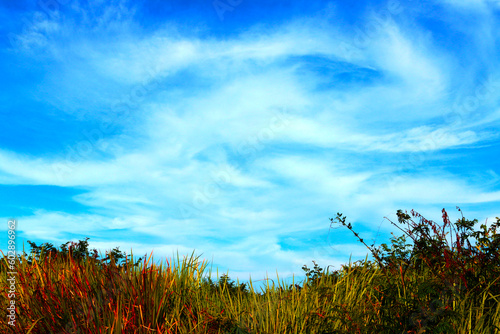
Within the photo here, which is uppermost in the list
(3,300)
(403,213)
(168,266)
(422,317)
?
(403,213)

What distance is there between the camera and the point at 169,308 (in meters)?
6.80

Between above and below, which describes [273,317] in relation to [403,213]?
below

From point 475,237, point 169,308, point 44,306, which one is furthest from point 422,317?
point 44,306

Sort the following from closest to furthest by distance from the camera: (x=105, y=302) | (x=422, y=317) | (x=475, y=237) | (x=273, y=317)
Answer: (x=422, y=317), (x=273, y=317), (x=105, y=302), (x=475, y=237)

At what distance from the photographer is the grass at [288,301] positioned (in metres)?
5.30

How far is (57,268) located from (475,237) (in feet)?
24.8

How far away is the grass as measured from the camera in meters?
5.30

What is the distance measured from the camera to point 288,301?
6215 mm

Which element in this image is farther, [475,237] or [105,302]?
[475,237]

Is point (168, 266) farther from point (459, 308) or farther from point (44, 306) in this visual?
point (459, 308)

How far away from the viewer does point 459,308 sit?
567cm

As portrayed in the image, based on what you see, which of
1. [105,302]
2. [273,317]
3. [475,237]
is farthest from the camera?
[475,237]

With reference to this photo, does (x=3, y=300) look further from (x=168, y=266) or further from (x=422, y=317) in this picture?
(x=422, y=317)

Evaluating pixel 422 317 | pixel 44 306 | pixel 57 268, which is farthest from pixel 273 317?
pixel 57 268
